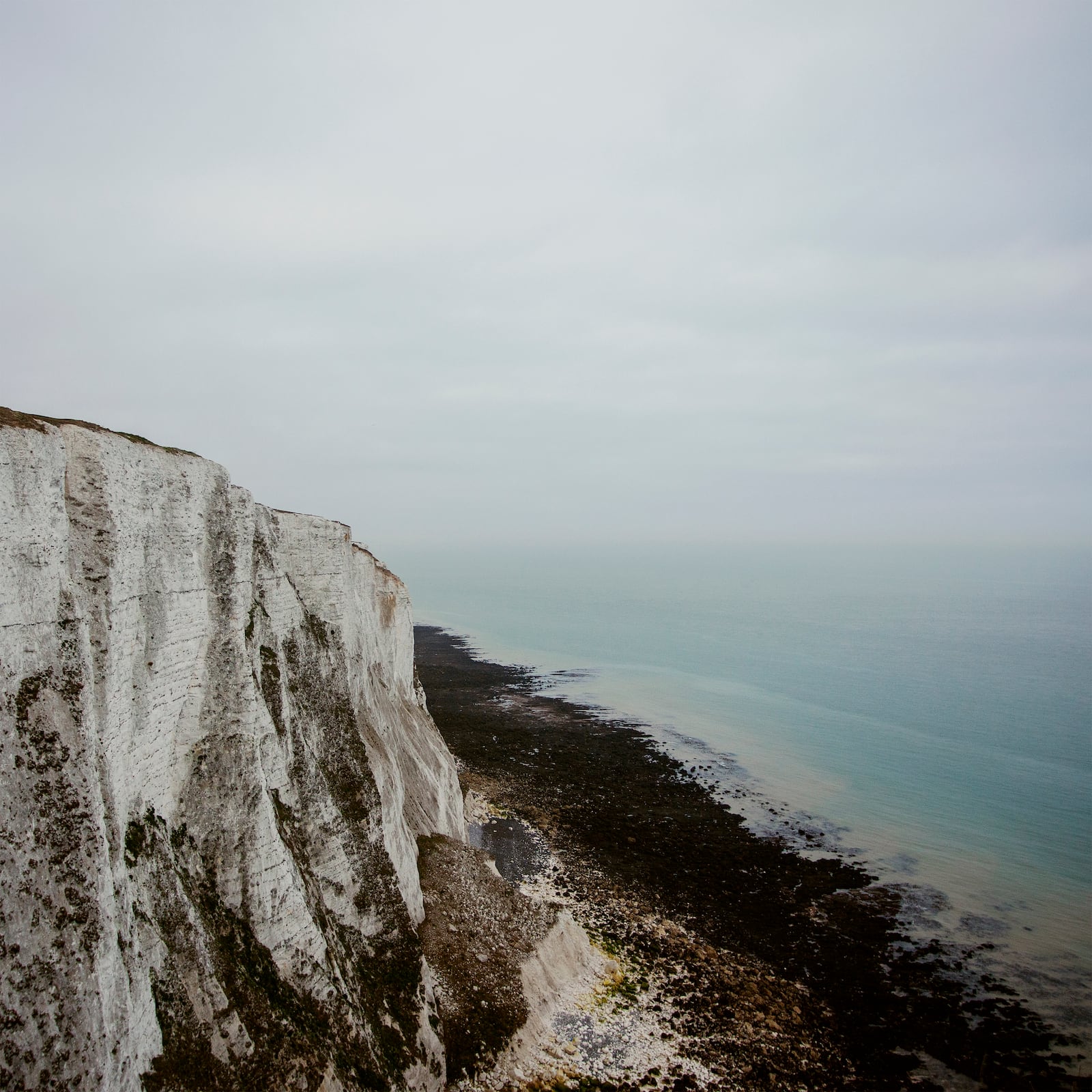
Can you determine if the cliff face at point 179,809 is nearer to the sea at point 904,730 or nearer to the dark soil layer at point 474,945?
the dark soil layer at point 474,945

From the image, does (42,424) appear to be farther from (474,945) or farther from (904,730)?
(904,730)

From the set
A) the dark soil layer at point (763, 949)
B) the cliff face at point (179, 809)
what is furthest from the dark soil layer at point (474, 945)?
the dark soil layer at point (763, 949)

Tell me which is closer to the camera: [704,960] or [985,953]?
[704,960]

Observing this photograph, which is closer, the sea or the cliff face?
the cliff face

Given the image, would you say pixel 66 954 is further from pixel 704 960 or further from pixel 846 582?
pixel 846 582

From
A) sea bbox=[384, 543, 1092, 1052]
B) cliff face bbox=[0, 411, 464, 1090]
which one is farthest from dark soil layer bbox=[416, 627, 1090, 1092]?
cliff face bbox=[0, 411, 464, 1090]

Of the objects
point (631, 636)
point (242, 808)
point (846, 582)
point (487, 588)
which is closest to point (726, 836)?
point (242, 808)

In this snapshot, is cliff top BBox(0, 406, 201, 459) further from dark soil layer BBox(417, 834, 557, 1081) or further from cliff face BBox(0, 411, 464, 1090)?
dark soil layer BBox(417, 834, 557, 1081)
